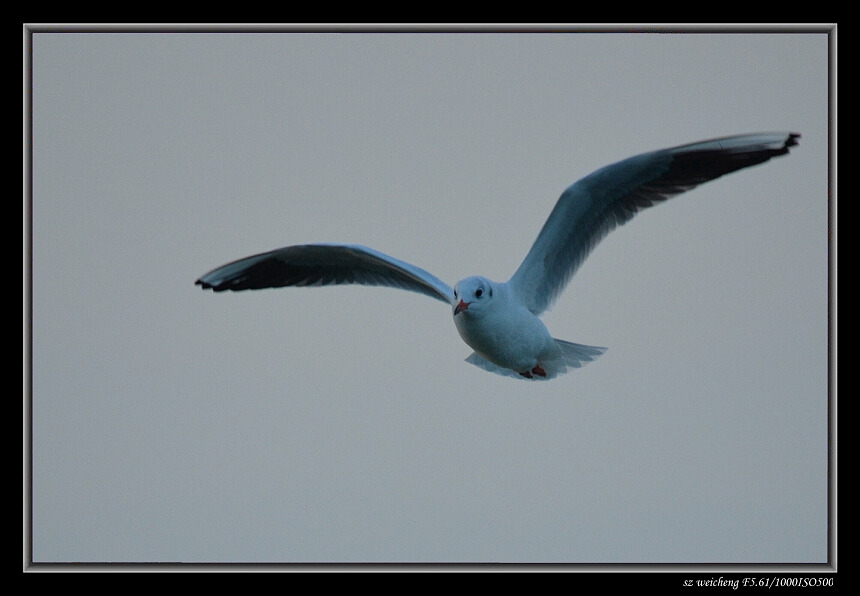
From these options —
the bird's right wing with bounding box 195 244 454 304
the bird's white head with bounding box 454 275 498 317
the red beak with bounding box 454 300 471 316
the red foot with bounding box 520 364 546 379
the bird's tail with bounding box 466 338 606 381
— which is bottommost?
the red foot with bounding box 520 364 546 379

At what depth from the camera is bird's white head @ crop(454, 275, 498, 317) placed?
3.49m

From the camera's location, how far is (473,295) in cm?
352

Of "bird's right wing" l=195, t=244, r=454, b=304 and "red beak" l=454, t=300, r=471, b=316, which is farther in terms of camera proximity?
"bird's right wing" l=195, t=244, r=454, b=304

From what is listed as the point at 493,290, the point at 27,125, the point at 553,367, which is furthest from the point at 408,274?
the point at 27,125

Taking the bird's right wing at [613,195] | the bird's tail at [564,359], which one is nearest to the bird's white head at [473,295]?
the bird's right wing at [613,195]

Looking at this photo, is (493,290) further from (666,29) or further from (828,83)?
(828,83)

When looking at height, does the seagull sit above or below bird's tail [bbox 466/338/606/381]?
above

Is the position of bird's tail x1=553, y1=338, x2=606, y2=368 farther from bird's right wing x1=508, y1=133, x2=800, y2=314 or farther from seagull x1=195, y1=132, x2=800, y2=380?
bird's right wing x1=508, y1=133, x2=800, y2=314

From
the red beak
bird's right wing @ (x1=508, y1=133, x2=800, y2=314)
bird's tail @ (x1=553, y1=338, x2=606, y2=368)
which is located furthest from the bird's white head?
bird's tail @ (x1=553, y1=338, x2=606, y2=368)

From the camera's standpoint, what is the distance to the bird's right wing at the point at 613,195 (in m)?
3.42

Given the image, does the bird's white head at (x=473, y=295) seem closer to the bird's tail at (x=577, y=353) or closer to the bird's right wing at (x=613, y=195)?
the bird's right wing at (x=613, y=195)

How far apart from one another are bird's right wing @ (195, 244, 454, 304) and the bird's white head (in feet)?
1.24

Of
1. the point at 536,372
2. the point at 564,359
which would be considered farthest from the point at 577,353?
the point at 536,372

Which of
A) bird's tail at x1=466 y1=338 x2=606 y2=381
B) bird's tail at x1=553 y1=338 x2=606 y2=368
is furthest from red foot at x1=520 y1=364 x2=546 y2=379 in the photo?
bird's tail at x1=553 y1=338 x2=606 y2=368
